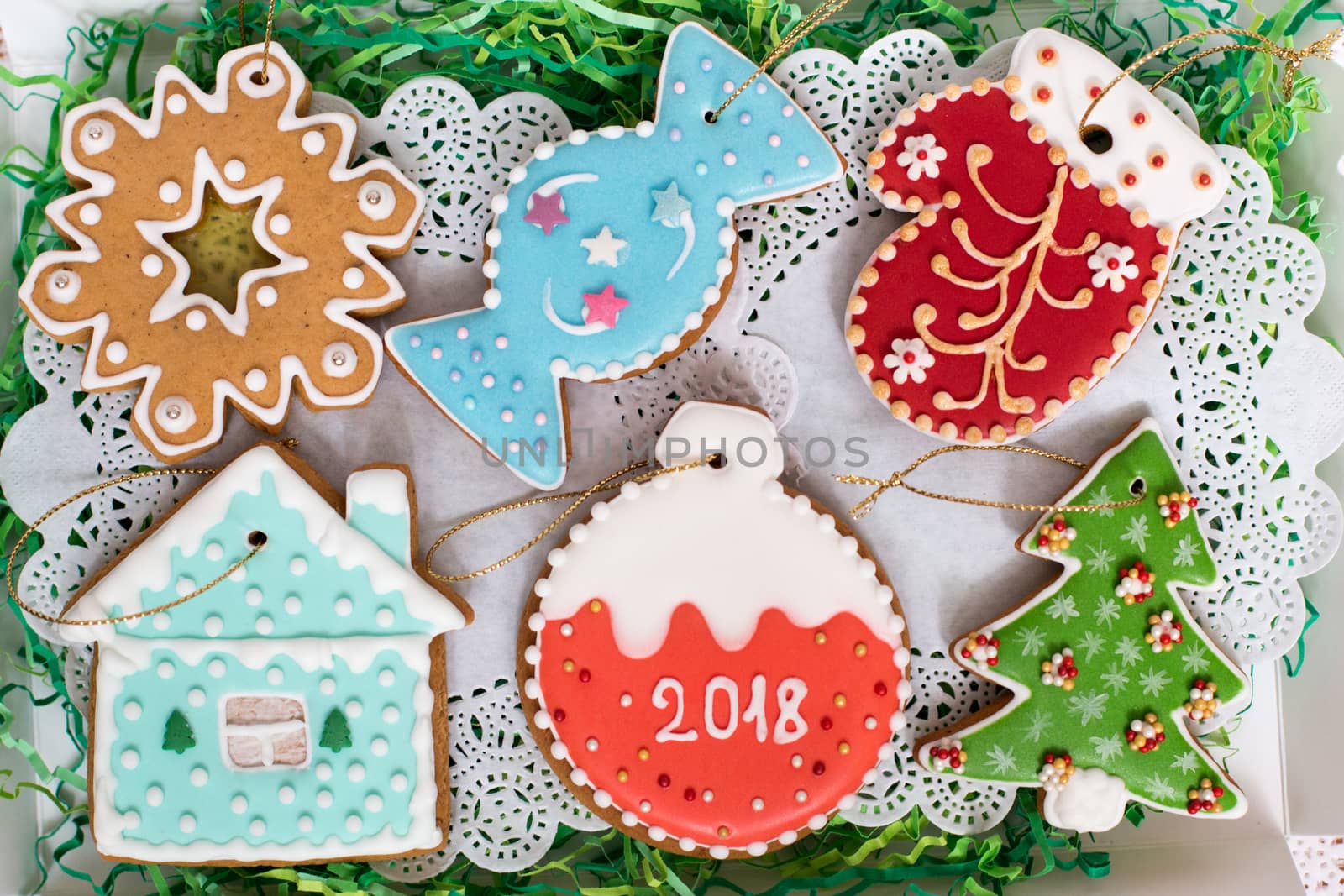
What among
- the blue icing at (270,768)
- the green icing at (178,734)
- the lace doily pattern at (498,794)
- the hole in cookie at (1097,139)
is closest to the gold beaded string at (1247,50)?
the hole in cookie at (1097,139)

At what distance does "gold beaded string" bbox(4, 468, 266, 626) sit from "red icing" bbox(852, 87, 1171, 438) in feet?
3.34

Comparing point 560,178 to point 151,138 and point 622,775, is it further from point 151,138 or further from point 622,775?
point 622,775

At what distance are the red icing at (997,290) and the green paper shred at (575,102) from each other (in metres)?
0.25

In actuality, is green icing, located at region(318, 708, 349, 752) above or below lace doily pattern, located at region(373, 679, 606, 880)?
above

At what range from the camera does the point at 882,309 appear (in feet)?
5.21

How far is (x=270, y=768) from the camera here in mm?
1562

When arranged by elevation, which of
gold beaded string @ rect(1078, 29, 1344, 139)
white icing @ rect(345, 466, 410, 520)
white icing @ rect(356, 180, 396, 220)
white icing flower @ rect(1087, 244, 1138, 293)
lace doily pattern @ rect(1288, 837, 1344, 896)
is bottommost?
lace doily pattern @ rect(1288, 837, 1344, 896)

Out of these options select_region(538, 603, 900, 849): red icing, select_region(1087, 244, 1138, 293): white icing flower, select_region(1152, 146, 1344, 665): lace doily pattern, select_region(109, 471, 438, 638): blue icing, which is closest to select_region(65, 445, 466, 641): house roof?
select_region(109, 471, 438, 638): blue icing

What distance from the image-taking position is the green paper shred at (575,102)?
165cm

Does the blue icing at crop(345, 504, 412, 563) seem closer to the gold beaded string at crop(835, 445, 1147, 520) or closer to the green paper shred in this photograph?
the green paper shred

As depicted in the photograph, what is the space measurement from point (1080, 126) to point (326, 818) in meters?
1.61

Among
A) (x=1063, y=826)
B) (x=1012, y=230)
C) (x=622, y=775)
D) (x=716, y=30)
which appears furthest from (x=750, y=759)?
(x=716, y=30)

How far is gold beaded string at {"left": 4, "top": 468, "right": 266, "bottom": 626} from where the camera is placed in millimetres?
1540

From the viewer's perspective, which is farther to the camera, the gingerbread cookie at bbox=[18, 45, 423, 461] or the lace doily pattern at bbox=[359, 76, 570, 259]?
the lace doily pattern at bbox=[359, 76, 570, 259]
